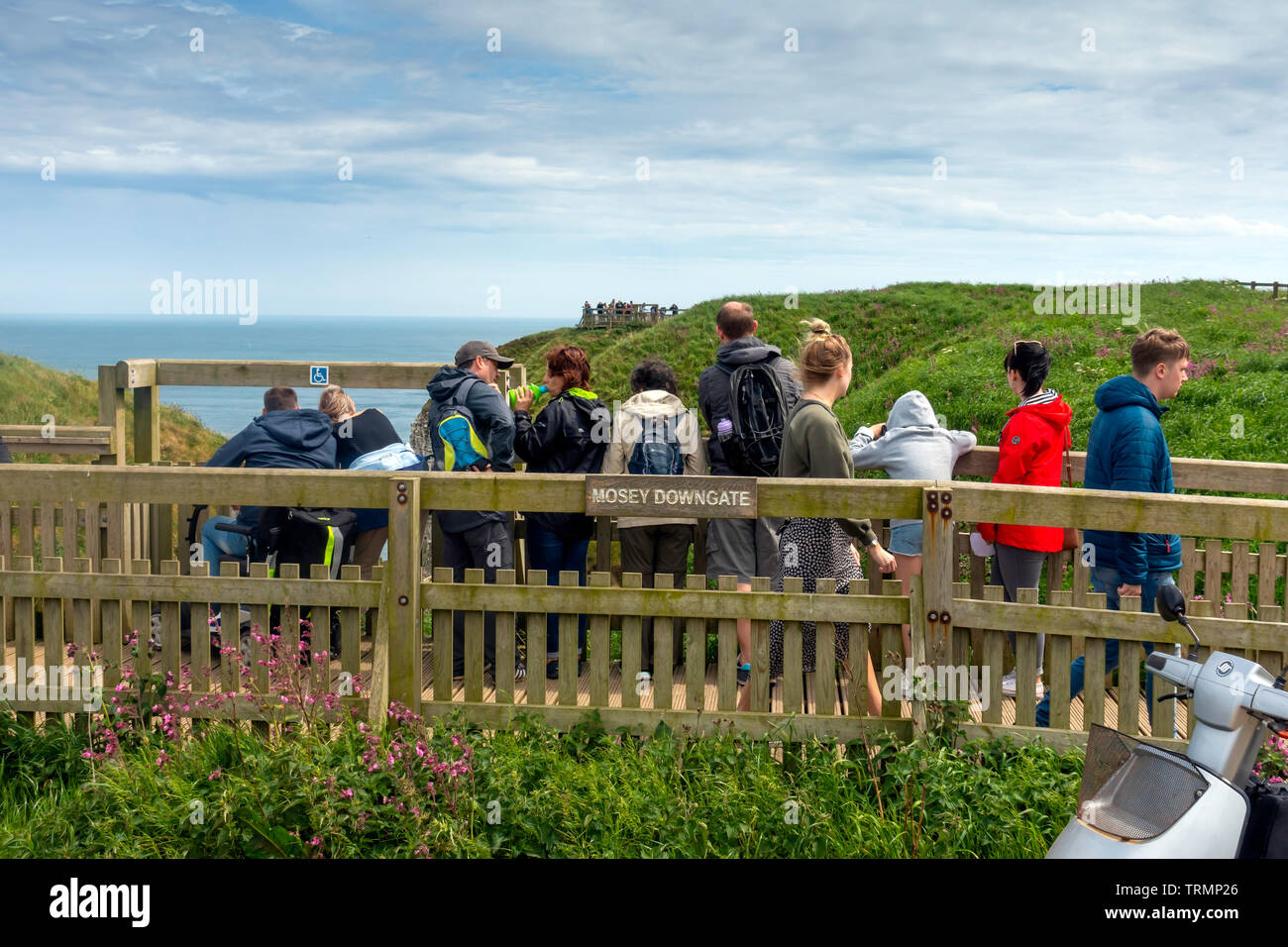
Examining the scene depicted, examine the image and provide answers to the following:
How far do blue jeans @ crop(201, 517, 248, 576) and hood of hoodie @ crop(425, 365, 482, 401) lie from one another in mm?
1424

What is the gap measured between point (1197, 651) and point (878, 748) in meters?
1.38

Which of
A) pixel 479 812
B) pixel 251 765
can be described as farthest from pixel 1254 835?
pixel 251 765

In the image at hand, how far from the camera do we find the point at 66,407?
33.6 metres

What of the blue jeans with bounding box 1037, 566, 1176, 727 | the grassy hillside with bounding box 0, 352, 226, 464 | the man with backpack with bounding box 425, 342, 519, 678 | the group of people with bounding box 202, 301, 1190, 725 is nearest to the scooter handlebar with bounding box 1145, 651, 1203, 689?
the blue jeans with bounding box 1037, 566, 1176, 727

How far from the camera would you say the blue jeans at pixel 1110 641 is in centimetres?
490

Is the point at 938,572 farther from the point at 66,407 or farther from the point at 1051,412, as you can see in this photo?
the point at 66,407

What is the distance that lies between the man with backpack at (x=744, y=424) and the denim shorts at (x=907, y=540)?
0.67 m

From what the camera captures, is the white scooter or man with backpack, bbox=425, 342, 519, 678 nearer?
the white scooter

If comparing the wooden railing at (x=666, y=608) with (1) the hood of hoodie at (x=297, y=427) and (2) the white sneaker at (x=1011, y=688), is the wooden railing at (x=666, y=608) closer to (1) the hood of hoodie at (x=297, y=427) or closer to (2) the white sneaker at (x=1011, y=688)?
(2) the white sneaker at (x=1011, y=688)

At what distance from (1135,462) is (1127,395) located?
36 centimetres

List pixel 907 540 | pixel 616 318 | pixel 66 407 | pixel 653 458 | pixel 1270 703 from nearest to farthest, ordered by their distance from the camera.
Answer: pixel 1270 703 → pixel 907 540 → pixel 653 458 → pixel 66 407 → pixel 616 318

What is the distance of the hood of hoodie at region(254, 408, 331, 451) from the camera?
6.67 m

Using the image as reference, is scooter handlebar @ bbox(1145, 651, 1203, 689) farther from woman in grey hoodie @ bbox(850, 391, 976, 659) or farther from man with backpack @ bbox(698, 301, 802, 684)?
man with backpack @ bbox(698, 301, 802, 684)

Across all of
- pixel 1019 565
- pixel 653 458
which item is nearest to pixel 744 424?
pixel 653 458
